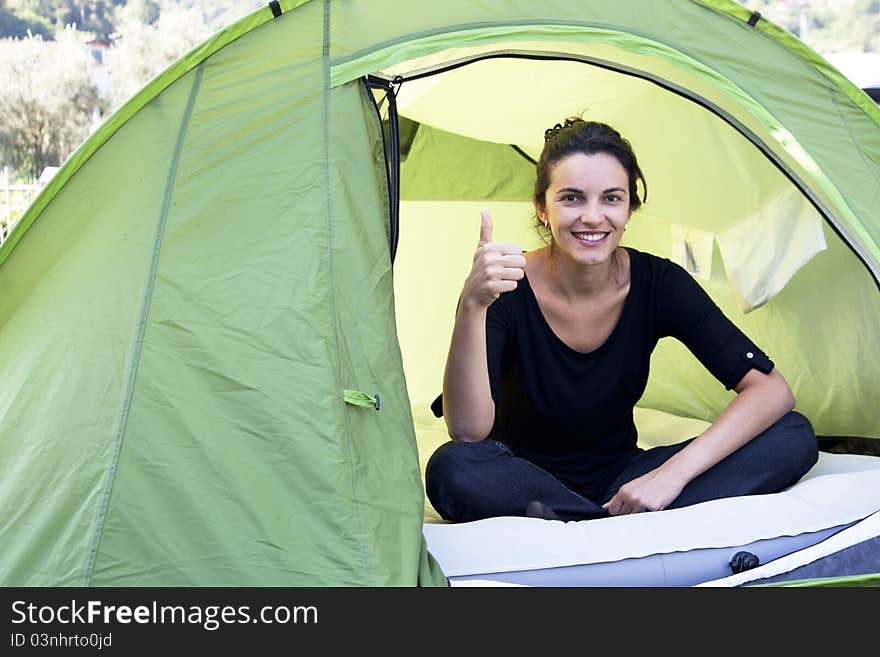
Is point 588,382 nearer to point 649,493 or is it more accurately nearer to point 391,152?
point 649,493

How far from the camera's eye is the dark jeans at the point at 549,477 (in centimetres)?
200

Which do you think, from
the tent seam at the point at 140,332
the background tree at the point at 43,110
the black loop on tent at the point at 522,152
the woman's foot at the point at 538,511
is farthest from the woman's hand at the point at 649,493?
the background tree at the point at 43,110

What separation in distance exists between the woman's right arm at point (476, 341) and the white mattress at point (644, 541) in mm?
188

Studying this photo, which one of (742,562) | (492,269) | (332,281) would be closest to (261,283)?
(332,281)

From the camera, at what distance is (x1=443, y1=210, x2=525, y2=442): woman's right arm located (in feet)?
6.00

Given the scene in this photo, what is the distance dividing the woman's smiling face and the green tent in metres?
0.24

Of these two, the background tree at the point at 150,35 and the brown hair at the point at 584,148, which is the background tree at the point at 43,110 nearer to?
the background tree at the point at 150,35

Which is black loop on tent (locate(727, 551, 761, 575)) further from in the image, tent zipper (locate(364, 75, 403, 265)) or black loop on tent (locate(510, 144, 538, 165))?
black loop on tent (locate(510, 144, 538, 165))

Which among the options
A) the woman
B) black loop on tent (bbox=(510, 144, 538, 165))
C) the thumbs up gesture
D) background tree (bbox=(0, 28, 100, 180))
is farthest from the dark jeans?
background tree (bbox=(0, 28, 100, 180))

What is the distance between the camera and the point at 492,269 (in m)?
1.82

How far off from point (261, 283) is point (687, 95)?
1041 millimetres

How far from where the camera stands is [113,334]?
176 centimetres
